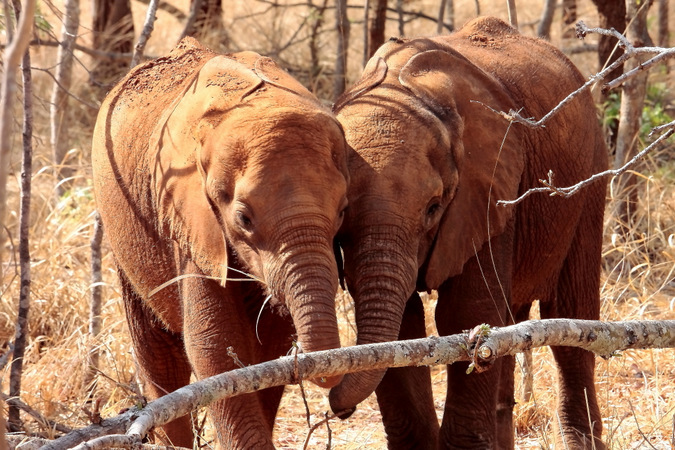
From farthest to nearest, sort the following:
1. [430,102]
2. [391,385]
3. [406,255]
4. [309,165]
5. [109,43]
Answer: [109,43]
[391,385]
[430,102]
[406,255]
[309,165]

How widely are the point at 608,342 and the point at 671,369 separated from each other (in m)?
3.26

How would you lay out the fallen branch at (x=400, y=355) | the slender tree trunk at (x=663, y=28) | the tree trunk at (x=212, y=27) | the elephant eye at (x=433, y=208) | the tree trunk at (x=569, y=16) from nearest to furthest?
the fallen branch at (x=400, y=355)
the elephant eye at (x=433, y=208)
the slender tree trunk at (x=663, y=28)
the tree trunk at (x=212, y=27)
the tree trunk at (x=569, y=16)

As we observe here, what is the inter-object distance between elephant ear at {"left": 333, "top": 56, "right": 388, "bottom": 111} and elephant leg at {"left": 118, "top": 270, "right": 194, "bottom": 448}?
1.39 m

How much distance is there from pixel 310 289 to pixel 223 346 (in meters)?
0.67

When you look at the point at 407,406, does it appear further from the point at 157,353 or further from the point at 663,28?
the point at 663,28

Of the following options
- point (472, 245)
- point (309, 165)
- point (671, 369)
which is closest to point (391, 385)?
point (472, 245)

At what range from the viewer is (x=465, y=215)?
15.8 ft

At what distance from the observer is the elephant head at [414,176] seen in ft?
14.2

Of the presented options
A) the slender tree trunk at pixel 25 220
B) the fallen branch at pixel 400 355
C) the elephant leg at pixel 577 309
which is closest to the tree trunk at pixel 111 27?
the slender tree trunk at pixel 25 220

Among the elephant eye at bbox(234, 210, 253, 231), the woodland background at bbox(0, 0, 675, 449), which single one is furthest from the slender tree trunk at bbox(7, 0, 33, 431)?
the elephant eye at bbox(234, 210, 253, 231)

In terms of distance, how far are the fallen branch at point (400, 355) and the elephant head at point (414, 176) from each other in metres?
0.82

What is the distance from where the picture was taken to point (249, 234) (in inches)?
163

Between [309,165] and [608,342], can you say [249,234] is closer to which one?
[309,165]

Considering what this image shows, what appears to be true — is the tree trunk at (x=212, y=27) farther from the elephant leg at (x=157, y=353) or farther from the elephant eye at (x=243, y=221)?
the elephant eye at (x=243, y=221)
